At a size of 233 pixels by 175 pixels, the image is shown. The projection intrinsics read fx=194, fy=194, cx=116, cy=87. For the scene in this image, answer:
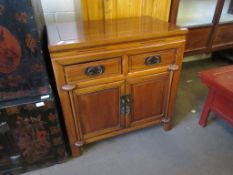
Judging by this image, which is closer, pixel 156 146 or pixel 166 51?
pixel 166 51

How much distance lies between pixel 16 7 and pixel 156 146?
1.22 metres

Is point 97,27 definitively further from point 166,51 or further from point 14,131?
point 14,131

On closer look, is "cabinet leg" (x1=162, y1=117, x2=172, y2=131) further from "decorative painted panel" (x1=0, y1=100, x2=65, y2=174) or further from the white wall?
the white wall

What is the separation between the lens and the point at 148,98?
4.31 feet

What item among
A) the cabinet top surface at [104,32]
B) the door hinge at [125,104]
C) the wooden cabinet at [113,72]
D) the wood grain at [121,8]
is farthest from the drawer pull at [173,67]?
the wood grain at [121,8]

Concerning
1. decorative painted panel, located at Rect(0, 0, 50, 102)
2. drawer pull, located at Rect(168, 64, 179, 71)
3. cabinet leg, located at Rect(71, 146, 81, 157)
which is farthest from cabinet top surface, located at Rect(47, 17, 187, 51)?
cabinet leg, located at Rect(71, 146, 81, 157)

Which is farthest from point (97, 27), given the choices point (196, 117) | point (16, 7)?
point (196, 117)

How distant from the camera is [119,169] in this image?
127 centimetres

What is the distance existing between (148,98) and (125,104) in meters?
0.17

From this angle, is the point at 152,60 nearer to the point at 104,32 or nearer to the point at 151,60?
the point at 151,60

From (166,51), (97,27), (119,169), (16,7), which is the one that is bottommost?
(119,169)

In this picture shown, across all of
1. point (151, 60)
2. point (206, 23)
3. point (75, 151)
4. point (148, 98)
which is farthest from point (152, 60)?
point (206, 23)

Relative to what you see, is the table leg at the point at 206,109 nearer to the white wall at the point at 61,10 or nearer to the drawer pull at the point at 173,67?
the drawer pull at the point at 173,67

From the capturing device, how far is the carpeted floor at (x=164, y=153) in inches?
49.7
